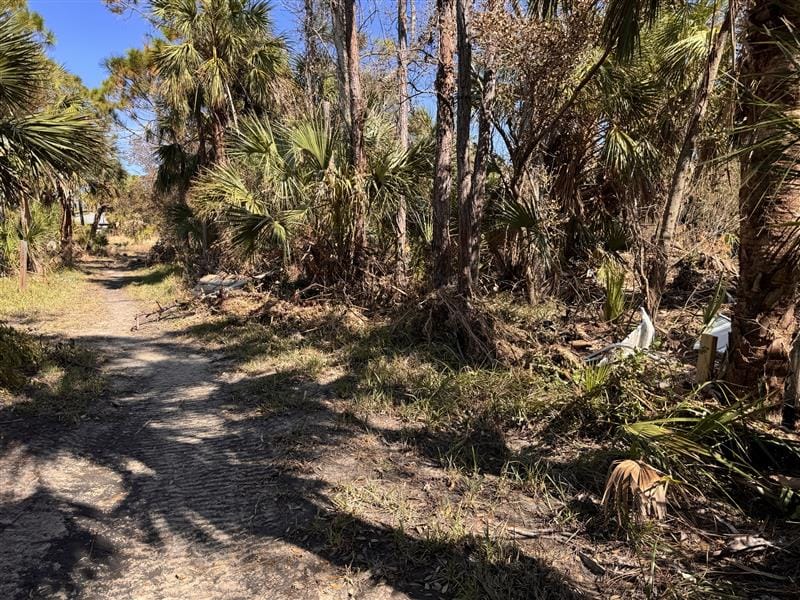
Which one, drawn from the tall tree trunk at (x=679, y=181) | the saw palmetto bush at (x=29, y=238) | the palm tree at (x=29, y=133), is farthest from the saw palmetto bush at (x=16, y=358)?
the saw palmetto bush at (x=29, y=238)

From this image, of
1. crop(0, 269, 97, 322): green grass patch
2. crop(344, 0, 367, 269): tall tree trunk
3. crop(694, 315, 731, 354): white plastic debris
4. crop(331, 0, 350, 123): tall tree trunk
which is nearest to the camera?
crop(694, 315, 731, 354): white plastic debris

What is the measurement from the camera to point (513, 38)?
6.20 metres

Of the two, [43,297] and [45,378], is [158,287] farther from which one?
[45,378]

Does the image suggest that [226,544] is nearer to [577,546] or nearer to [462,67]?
[577,546]

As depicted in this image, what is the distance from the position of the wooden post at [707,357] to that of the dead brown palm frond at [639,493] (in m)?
1.27

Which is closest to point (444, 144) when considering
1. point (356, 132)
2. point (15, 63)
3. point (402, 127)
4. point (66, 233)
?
point (356, 132)

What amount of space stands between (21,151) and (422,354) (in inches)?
191

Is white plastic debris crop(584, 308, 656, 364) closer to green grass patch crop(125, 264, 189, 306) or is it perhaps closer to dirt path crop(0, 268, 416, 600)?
A: dirt path crop(0, 268, 416, 600)

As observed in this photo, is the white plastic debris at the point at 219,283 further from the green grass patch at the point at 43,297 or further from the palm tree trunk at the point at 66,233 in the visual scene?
the palm tree trunk at the point at 66,233

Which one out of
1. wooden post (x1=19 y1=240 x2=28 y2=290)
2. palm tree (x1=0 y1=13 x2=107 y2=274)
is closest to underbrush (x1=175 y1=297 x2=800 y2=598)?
palm tree (x1=0 y1=13 x2=107 y2=274)

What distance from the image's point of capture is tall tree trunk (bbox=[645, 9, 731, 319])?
4.95 meters

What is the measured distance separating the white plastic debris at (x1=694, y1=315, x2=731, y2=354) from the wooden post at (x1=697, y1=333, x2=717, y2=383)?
432 millimetres

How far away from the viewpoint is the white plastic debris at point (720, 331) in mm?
4324

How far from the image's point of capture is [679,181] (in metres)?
5.37
